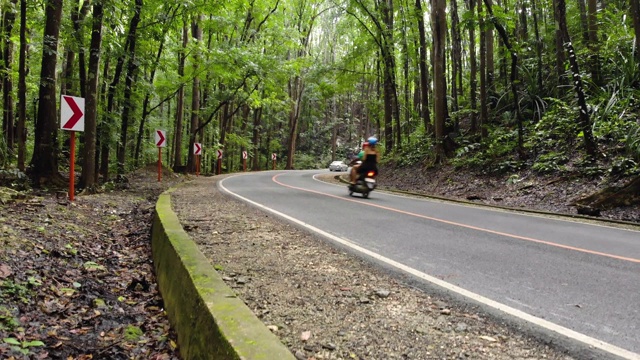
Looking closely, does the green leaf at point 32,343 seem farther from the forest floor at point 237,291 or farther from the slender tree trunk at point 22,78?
the slender tree trunk at point 22,78

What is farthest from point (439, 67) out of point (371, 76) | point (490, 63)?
point (371, 76)

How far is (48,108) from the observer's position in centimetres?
1054

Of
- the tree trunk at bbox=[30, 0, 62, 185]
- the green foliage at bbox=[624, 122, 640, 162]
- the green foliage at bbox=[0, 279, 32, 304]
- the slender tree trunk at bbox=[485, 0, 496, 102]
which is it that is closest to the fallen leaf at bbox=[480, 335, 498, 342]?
the green foliage at bbox=[0, 279, 32, 304]

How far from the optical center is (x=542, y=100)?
54.9 feet

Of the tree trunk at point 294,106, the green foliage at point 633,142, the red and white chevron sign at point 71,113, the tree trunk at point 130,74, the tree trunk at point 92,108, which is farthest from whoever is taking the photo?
the tree trunk at point 294,106

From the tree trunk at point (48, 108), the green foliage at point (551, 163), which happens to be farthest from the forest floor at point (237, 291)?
the green foliage at point (551, 163)

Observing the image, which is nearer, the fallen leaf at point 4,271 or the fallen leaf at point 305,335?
the fallen leaf at point 305,335

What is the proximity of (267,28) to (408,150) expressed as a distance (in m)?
14.5

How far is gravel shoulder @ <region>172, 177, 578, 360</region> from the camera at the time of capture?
2.93m

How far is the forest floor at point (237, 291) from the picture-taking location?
3.04 metres

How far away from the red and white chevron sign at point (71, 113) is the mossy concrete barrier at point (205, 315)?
567cm

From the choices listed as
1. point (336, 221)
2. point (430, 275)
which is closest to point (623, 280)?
point (430, 275)

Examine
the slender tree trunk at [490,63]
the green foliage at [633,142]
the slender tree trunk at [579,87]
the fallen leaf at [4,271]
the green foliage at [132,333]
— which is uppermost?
the slender tree trunk at [490,63]

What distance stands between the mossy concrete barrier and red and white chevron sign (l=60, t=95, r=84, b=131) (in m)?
5.67
